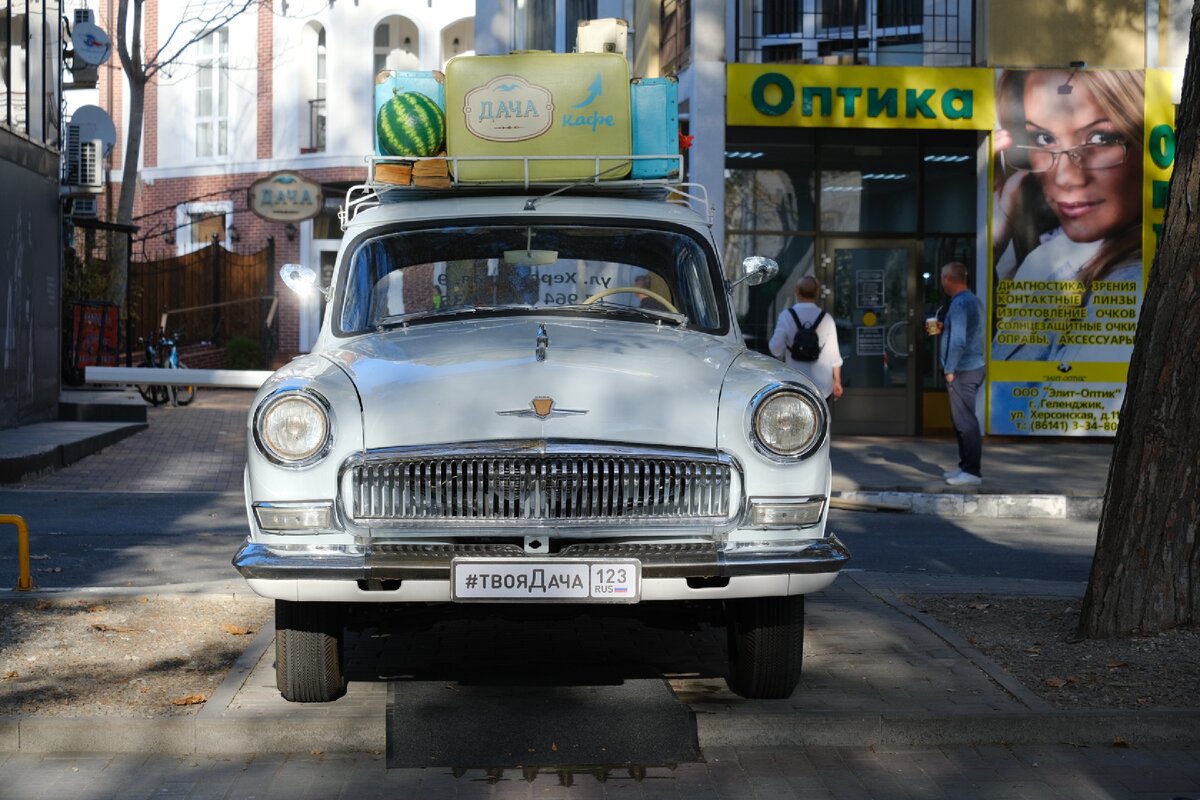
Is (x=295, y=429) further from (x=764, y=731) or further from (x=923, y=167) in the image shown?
(x=923, y=167)

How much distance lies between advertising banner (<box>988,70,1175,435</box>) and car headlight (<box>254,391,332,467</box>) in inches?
578

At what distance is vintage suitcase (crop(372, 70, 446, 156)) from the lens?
295 inches

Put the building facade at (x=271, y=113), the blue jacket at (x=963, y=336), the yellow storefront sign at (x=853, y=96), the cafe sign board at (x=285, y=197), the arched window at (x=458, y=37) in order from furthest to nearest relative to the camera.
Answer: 1. the arched window at (x=458, y=37)
2. the building facade at (x=271, y=113)
3. the cafe sign board at (x=285, y=197)
4. the yellow storefront sign at (x=853, y=96)
5. the blue jacket at (x=963, y=336)

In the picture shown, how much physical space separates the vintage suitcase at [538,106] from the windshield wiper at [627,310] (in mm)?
1082

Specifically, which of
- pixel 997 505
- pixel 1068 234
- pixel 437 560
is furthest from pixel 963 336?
pixel 437 560

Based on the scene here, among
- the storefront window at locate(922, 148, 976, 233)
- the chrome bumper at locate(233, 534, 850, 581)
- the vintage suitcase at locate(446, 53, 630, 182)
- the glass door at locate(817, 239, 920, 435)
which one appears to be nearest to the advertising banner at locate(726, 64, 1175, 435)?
the storefront window at locate(922, 148, 976, 233)

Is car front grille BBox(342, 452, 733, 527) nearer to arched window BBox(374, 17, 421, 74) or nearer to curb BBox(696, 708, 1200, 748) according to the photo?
curb BBox(696, 708, 1200, 748)

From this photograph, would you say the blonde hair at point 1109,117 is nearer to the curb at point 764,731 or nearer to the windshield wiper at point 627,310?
the windshield wiper at point 627,310

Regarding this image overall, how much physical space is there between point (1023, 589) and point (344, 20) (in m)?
29.9

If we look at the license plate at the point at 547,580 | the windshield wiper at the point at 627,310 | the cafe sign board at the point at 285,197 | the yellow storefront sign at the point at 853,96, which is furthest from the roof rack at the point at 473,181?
the cafe sign board at the point at 285,197

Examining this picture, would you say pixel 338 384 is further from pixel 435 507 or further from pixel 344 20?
pixel 344 20

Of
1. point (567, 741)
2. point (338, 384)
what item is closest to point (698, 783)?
point (567, 741)

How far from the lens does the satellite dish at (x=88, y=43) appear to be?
23188 mm

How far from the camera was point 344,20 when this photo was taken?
35.1 m
